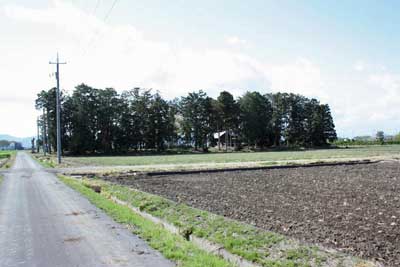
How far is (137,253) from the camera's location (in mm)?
7090

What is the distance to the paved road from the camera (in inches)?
265

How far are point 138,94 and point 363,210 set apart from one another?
3655 inches

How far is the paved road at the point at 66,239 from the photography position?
22.1ft

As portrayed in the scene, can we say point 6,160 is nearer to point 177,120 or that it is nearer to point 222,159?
point 222,159

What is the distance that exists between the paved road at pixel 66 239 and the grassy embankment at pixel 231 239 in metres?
0.42

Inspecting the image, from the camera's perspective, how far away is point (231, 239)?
721cm

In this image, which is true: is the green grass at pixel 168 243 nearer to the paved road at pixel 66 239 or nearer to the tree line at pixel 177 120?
the paved road at pixel 66 239

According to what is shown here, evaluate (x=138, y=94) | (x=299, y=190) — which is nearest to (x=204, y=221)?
(x=299, y=190)

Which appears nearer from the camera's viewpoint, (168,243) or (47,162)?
(168,243)

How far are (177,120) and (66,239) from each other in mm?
97906

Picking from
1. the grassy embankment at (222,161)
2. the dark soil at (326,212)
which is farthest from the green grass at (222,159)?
the dark soil at (326,212)

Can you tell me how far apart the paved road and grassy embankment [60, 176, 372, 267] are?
0.42 m

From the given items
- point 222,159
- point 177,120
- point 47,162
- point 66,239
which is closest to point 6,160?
point 47,162

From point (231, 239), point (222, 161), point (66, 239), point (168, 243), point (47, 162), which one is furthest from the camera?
point (47, 162)
